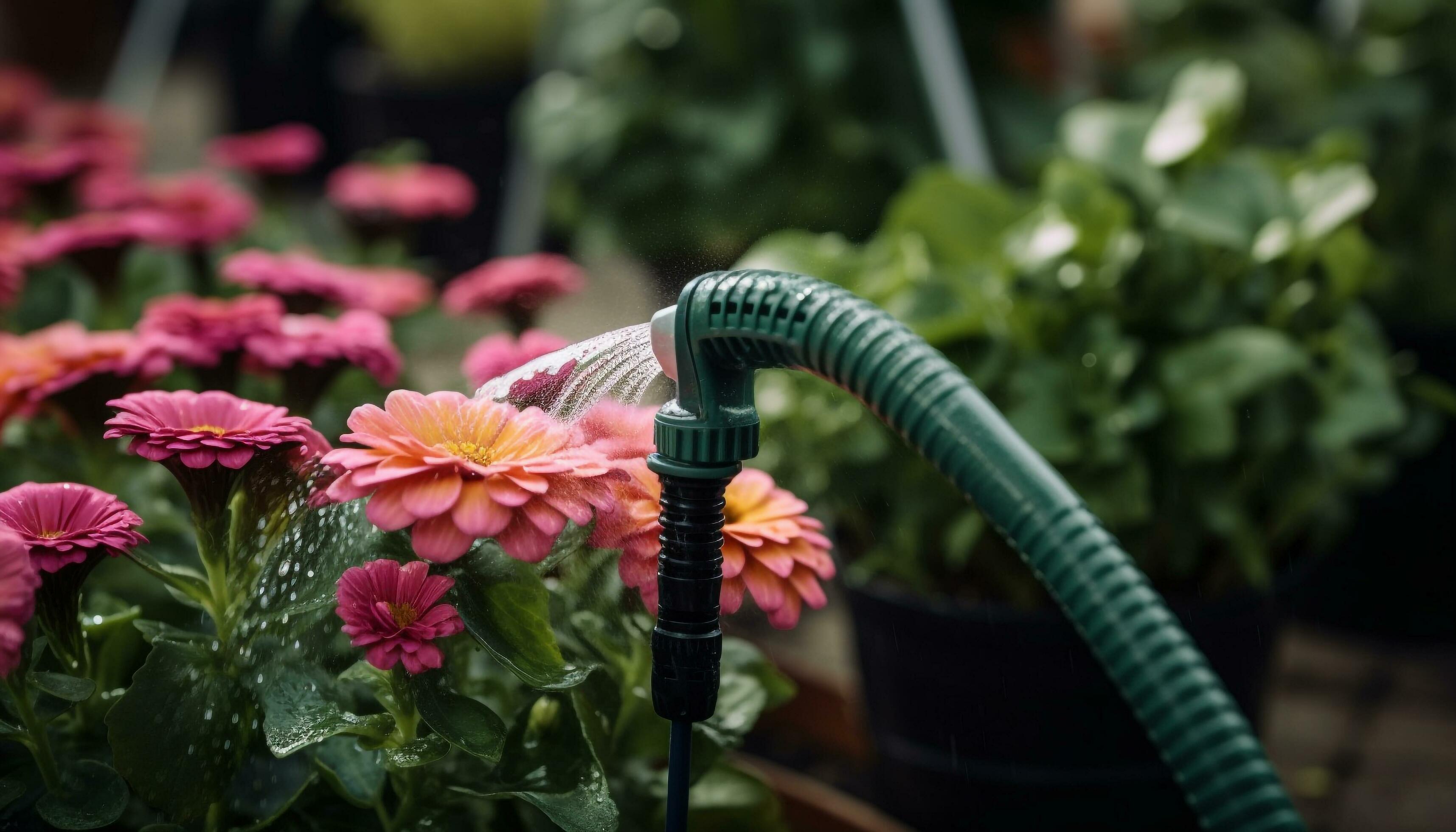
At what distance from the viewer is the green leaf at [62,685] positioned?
0.53 meters

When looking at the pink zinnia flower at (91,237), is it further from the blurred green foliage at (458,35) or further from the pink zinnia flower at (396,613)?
the blurred green foliage at (458,35)

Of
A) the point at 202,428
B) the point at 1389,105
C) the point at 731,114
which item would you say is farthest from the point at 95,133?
the point at 1389,105

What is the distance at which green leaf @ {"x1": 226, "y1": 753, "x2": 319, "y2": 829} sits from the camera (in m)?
0.58

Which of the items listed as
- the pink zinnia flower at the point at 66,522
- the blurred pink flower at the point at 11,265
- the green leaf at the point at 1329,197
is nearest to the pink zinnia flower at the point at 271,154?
the blurred pink flower at the point at 11,265

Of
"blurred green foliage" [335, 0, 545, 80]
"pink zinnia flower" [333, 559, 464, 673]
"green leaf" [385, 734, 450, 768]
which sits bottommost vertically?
"green leaf" [385, 734, 450, 768]

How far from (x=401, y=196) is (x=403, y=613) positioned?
0.96 metres

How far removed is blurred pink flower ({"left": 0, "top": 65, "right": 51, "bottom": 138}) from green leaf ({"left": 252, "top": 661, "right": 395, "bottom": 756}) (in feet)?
6.15

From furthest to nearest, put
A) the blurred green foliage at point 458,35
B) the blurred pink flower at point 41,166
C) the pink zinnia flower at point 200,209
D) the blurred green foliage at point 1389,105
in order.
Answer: the blurred green foliage at point 458,35
the blurred green foliage at point 1389,105
the blurred pink flower at point 41,166
the pink zinnia flower at point 200,209

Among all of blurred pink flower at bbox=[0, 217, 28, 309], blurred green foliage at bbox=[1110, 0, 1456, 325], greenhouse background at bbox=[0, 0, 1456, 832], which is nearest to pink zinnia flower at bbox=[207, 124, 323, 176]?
greenhouse background at bbox=[0, 0, 1456, 832]

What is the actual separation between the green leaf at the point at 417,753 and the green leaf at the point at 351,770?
4 centimetres

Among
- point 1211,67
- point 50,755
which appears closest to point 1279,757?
point 1211,67

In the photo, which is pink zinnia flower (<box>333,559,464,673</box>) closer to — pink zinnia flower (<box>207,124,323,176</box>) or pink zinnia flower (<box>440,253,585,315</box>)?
pink zinnia flower (<box>440,253,585,315</box>)

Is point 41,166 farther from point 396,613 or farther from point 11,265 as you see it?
point 396,613

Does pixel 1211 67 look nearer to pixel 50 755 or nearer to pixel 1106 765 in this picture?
pixel 1106 765
